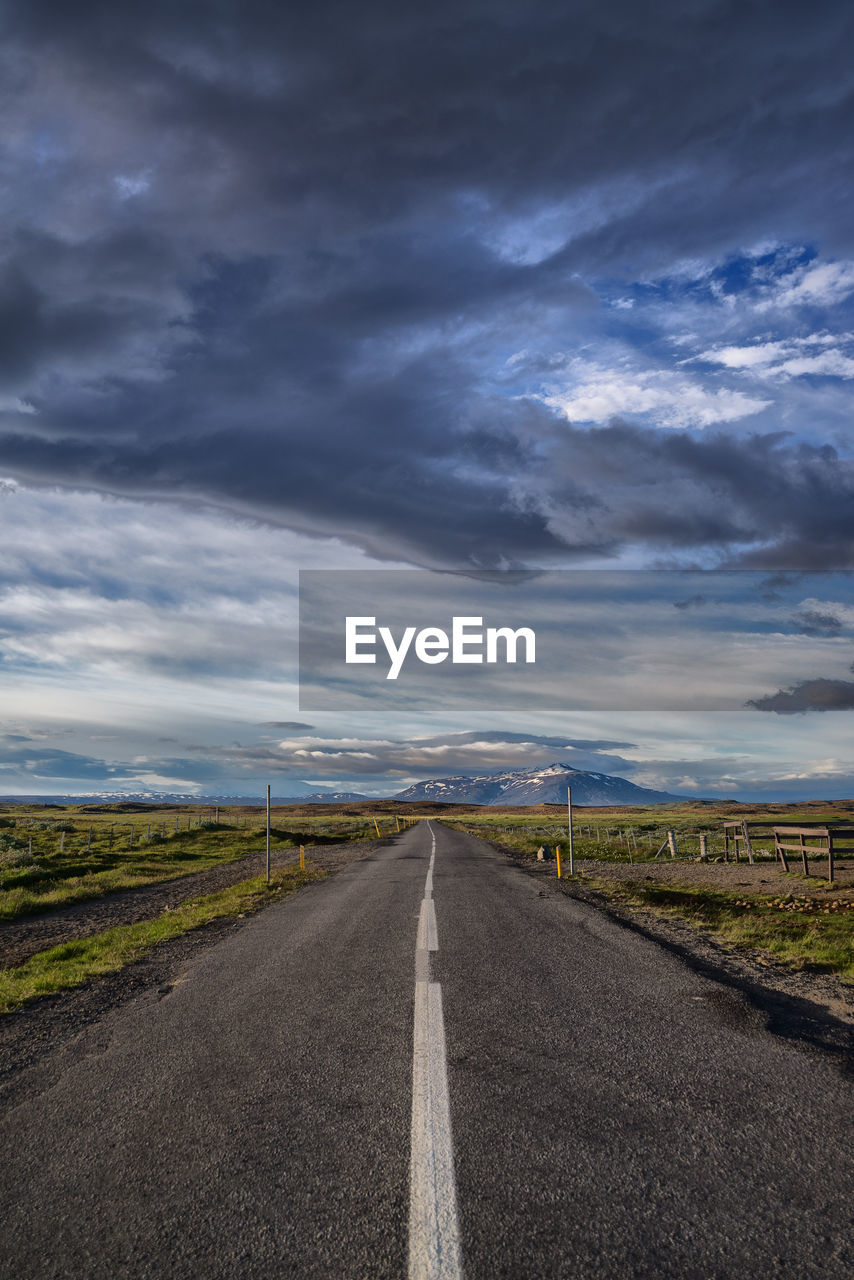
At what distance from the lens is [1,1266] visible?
3.33m

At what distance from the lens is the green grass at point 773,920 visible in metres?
10.2

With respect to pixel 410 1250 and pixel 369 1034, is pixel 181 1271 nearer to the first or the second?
pixel 410 1250

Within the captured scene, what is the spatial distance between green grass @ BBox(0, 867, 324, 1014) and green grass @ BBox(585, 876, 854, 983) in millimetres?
9661

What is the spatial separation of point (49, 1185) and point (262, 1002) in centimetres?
382

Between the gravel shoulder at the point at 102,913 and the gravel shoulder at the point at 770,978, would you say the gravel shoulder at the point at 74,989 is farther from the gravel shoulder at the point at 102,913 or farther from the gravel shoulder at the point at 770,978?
the gravel shoulder at the point at 770,978

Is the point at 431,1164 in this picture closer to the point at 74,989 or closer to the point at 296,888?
the point at 74,989

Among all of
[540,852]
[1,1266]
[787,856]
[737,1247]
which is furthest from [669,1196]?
[540,852]

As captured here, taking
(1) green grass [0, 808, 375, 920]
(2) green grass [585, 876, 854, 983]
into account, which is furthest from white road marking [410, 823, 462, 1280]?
(1) green grass [0, 808, 375, 920]

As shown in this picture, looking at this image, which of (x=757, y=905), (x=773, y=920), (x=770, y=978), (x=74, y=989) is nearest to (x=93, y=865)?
(x=74, y=989)

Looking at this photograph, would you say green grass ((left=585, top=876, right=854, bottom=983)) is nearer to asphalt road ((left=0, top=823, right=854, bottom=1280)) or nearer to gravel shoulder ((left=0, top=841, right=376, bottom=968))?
asphalt road ((left=0, top=823, right=854, bottom=1280))

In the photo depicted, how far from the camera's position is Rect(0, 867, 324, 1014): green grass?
949cm

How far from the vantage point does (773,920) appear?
13.5m

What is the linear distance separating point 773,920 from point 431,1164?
1179cm

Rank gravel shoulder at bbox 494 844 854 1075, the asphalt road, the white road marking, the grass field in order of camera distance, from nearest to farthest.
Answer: the white road marking, the asphalt road, gravel shoulder at bbox 494 844 854 1075, the grass field
